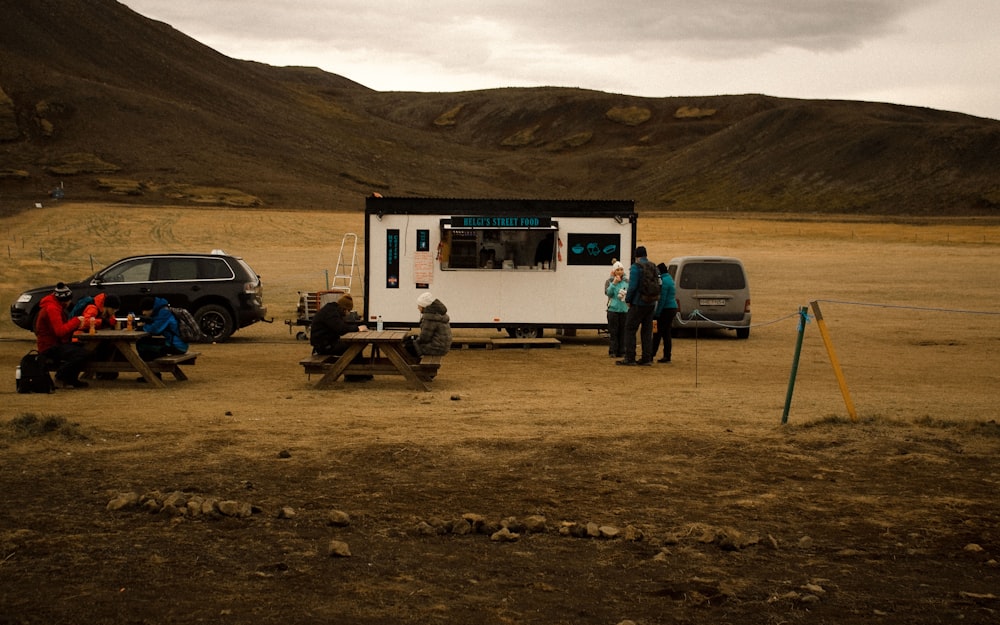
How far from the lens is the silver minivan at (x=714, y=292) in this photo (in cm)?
2252

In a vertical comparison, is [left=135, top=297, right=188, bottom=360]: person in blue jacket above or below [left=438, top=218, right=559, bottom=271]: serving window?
below

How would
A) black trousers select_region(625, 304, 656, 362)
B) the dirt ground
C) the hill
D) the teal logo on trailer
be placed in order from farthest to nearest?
the hill → the teal logo on trailer → black trousers select_region(625, 304, 656, 362) → the dirt ground

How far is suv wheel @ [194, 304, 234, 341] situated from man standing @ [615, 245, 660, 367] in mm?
8230

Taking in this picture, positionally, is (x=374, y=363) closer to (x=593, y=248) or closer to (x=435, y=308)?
(x=435, y=308)

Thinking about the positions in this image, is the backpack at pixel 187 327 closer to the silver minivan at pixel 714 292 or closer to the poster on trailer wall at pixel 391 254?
the poster on trailer wall at pixel 391 254

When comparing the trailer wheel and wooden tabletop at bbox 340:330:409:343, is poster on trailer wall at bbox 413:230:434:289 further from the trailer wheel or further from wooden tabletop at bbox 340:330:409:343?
wooden tabletop at bbox 340:330:409:343

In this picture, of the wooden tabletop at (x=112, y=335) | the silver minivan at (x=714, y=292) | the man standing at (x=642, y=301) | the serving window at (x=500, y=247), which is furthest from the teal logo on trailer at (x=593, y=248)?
the wooden tabletop at (x=112, y=335)

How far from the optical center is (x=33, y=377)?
13.5 m

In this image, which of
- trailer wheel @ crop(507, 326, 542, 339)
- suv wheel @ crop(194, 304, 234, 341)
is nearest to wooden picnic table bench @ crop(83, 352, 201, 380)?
suv wheel @ crop(194, 304, 234, 341)

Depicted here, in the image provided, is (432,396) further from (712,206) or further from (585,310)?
(712,206)

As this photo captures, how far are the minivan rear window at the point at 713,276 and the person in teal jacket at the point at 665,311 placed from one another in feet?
16.9

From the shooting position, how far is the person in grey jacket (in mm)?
14781

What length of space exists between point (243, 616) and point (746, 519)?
3482mm

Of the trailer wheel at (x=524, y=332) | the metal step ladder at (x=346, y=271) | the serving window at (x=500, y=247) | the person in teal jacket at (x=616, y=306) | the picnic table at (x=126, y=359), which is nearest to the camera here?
the picnic table at (x=126, y=359)
